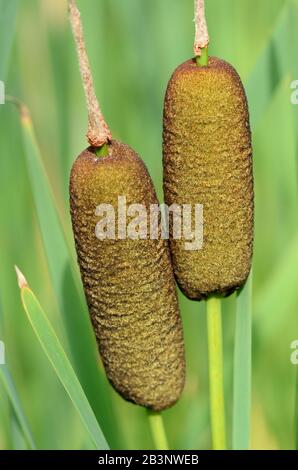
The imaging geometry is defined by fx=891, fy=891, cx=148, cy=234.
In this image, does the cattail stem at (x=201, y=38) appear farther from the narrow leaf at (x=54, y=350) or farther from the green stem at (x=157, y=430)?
the green stem at (x=157, y=430)

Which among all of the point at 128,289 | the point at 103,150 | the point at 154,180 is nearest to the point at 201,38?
the point at 103,150

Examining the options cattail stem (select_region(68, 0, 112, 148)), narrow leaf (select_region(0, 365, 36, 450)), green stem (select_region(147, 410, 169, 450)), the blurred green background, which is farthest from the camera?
the blurred green background

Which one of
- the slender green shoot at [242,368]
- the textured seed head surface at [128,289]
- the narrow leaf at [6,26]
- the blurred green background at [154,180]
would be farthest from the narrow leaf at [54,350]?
the blurred green background at [154,180]

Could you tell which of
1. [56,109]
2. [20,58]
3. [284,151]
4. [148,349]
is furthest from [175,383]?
[20,58]

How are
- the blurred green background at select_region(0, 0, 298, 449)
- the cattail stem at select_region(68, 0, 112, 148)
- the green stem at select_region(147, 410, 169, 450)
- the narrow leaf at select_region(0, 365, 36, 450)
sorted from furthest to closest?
the blurred green background at select_region(0, 0, 298, 449) → the green stem at select_region(147, 410, 169, 450) → the narrow leaf at select_region(0, 365, 36, 450) → the cattail stem at select_region(68, 0, 112, 148)

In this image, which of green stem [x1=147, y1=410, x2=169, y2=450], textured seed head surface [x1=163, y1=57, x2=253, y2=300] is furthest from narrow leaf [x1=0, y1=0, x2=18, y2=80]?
green stem [x1=147, y1=410, x2=169, y2=450]

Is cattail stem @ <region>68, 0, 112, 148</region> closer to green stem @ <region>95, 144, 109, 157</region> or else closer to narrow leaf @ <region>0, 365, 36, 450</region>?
green stem @ <region>95, 144, 109, 157</region>

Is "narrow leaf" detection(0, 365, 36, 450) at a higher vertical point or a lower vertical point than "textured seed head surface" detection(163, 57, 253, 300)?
lower
